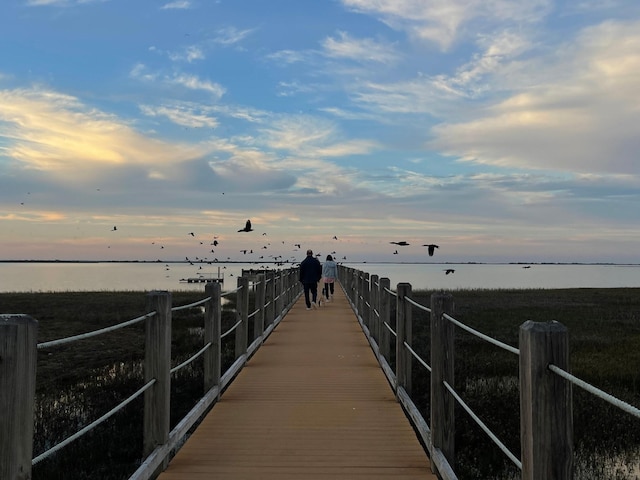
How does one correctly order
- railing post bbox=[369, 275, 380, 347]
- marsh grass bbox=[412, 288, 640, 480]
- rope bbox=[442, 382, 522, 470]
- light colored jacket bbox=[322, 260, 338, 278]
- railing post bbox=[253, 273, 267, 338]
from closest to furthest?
1. rope bbox=[442, 382, 522, 470]
2. marsh grass bbox=[412, 288, 640, 480]
3. railing post bbox=[369, 275, 380, 347]
4. railing post bbox=[253, 273, 267, 338]
5. light colored jacket bbox=[322, 260, 338, 278]

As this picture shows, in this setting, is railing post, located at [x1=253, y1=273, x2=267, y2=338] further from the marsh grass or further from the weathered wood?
the weathered wood

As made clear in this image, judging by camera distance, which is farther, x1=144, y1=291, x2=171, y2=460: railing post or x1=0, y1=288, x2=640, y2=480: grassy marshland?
x1=0, y1=288, x2=640, y2=480: grassy marshland

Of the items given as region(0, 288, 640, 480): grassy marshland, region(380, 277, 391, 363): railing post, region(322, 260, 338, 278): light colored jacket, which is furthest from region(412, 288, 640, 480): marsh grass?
region(322, 260, 338, 278): light colored jacket

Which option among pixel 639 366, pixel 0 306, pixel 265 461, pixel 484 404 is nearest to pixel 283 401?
pixel 265 461

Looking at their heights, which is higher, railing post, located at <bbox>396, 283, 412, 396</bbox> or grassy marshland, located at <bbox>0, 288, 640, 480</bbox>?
railing post, located at <bbox>396, 283, 412, 396</bbox>

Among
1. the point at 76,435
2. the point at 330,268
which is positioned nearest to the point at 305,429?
the point at 76,435

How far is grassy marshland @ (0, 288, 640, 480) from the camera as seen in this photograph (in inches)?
272

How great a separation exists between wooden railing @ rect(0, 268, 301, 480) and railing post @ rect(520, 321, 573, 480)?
7.52 ft

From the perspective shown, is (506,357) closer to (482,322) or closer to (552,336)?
(482,322)

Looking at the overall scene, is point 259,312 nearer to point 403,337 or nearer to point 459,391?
point 459,391

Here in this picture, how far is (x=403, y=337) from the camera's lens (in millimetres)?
7051

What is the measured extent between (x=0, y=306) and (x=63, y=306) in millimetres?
3293

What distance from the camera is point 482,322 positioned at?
22078 millimetres

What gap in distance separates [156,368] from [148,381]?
0.12m
